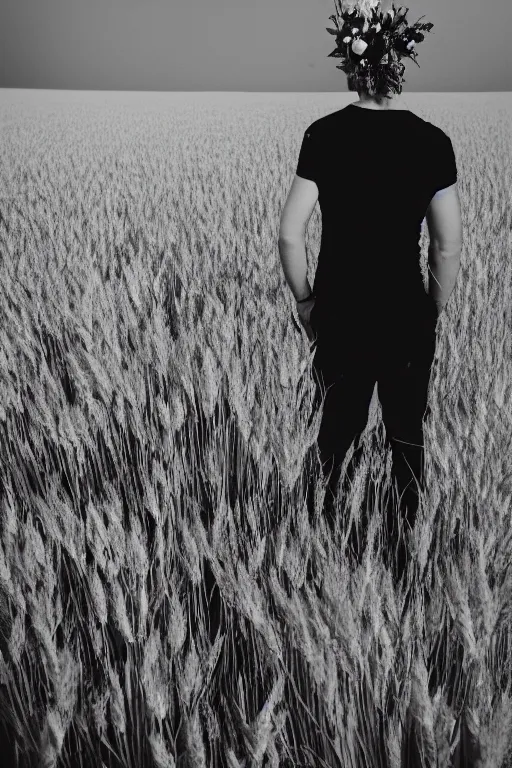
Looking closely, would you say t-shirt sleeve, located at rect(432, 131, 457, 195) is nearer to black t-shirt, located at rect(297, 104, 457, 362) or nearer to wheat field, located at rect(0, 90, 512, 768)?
black t-shirt, located at rect(297, 104, 457, 362)

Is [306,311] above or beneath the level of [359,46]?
beneath

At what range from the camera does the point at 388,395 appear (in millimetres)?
1392

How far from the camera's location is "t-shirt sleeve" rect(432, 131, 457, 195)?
3.78 ft

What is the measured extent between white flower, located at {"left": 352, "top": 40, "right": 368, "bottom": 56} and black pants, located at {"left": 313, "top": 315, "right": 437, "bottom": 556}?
1.76ft

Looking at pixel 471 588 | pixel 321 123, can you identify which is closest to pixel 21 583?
pixel 471 588

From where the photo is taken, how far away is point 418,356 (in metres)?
1.36

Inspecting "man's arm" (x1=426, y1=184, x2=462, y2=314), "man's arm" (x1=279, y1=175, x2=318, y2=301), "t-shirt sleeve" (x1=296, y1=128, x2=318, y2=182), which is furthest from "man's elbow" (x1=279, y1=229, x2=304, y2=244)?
"man's arm" (x1=426, y1=184, x2=462, y2=314)

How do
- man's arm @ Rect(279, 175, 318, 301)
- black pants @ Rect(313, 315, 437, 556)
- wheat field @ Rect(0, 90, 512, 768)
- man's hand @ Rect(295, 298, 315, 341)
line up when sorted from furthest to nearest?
man's hand @ Rect(295, 298, 315, 341) < black pants @ Rect(313, 315, 437, 556) < man's arm @ Rect(279, 175, 318, 301) < wheat field @ Rect(0, 90, 512, 768)

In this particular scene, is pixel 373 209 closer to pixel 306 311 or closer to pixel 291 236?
pixel 291 236

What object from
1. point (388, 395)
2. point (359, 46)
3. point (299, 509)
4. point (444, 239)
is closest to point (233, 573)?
point (299, 509)

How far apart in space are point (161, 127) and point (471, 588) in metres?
15.1

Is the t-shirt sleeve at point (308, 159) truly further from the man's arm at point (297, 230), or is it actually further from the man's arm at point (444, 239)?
the man's arm at point (444, 239)

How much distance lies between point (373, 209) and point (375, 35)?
0.31m

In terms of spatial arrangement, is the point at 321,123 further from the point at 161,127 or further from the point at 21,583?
the point at 161,127
